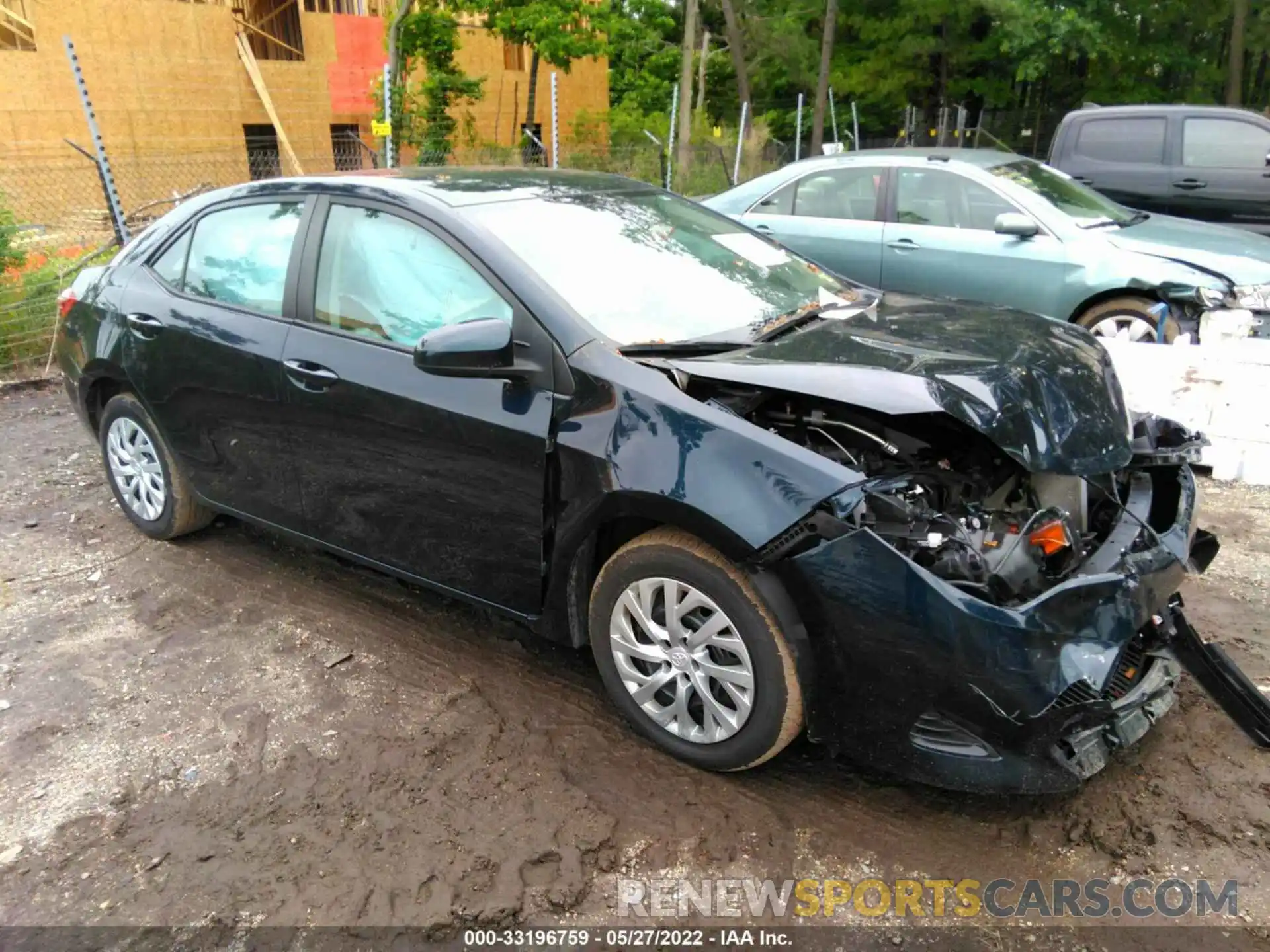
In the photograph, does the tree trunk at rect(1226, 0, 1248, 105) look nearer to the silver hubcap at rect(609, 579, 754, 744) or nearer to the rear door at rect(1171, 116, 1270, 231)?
the rear door at rect(1171, 116, 1270, 231)

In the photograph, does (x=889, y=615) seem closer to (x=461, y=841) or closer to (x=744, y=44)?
(x=461, y=841)

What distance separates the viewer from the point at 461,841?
2719mm

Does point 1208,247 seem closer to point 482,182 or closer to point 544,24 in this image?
point 482,182

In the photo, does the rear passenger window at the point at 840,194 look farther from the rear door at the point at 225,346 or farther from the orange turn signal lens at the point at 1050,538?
the orange turn signal lens at the point at 1050,538

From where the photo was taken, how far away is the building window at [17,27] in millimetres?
14711

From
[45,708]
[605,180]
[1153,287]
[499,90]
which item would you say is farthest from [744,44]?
[45,708]

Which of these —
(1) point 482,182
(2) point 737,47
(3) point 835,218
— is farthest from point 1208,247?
(2) point 737,47

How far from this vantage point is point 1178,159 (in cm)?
959

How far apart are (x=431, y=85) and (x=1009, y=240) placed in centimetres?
1295

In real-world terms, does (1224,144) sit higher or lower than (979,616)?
higher

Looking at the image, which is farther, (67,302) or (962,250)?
(962,250)

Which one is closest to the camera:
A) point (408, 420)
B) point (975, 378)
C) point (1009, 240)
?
point (975, 378)

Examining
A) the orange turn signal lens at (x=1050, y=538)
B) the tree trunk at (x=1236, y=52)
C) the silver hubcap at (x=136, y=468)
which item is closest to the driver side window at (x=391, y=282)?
the silver hubcap at (x=136, y=468)

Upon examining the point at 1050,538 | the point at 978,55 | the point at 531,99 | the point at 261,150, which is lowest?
the point at 1050,538
